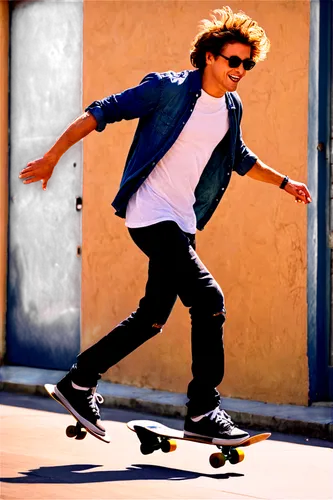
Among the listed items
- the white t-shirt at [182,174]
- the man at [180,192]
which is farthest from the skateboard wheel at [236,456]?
the white t-shirt at [182,174]

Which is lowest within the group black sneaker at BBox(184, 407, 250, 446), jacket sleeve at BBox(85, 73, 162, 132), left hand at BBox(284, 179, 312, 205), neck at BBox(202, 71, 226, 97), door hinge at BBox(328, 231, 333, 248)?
black sneaker at BBox(184, 407, 250, 446)

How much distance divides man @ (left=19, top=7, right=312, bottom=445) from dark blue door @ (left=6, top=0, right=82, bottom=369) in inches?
160

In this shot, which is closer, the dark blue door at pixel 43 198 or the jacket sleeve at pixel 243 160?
the jacket sleeve at pixel 243 160

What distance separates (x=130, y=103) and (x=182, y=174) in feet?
1.48

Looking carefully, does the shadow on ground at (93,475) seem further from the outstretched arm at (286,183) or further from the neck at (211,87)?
the neck at (211,87)

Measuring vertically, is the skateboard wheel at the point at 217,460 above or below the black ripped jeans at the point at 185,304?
below

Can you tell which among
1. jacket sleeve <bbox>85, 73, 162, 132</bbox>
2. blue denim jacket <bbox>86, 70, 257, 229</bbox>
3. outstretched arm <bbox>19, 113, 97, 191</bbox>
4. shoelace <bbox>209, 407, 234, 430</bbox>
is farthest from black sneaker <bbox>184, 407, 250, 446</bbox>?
jacket sleeve <bbox>85, 73, 162, 132</bbox>

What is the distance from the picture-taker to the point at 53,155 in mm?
5805

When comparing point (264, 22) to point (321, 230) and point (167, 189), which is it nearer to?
point (321, 230)

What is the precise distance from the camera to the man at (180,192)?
6027mm

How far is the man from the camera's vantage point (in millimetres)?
6027

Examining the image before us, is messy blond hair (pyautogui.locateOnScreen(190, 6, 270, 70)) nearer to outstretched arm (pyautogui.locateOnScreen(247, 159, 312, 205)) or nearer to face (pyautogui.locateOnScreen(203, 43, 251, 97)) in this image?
face (pyautogui.locateOnScreen(203, 43, 251, 97))

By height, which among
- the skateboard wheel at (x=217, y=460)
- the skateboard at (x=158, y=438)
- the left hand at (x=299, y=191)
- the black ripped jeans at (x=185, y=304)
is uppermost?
the left hand at (x=299, y=191)

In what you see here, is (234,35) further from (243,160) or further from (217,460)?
(217,460)
